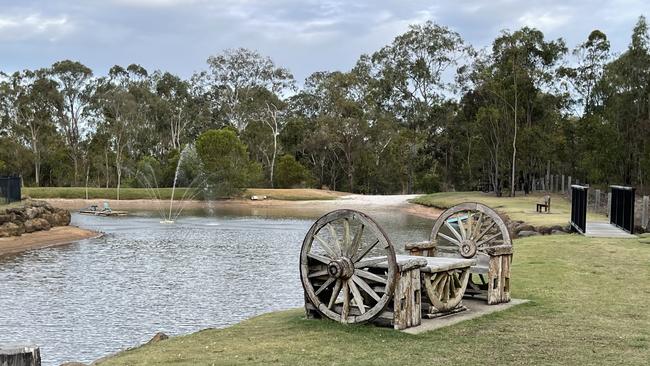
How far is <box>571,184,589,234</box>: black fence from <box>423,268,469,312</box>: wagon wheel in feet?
49.6

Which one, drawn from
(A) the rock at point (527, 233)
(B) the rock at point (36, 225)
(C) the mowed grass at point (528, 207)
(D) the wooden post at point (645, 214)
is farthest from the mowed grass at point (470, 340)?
(B) the rock at point (36, 225)

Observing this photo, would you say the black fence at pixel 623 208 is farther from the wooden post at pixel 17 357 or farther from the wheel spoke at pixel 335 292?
the wooden post at pixel 17 357

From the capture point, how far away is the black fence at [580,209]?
24.9 metres

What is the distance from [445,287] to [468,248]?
226cm

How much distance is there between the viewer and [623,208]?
990 inches

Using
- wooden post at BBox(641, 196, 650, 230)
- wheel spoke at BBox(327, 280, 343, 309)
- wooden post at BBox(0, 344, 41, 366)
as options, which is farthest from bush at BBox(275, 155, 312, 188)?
wooden post at BBox(0, 344, 41, 366)

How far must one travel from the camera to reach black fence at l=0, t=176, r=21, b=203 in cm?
3734

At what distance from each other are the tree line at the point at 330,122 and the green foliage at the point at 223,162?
12 cm

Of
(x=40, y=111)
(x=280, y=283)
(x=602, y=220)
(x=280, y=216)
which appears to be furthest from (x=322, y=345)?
(x=40, y=111)

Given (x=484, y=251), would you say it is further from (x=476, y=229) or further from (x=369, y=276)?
(x=369, y=276)

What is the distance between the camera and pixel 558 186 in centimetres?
5781

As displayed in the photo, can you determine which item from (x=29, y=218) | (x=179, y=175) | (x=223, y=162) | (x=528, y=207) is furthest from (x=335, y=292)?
(x=179, y=175)

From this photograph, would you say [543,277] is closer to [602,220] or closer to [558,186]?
[602,220]

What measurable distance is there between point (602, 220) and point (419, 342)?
2372 cm
